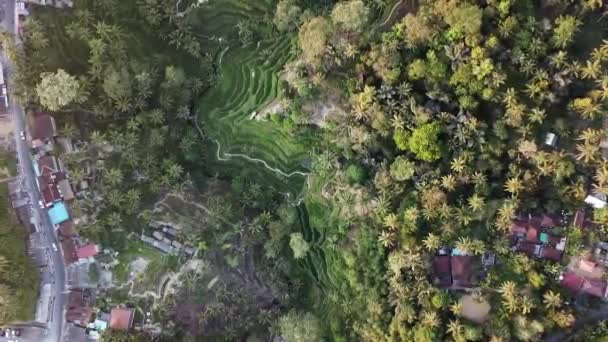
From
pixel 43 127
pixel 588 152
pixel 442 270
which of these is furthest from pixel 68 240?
pixel 588 152

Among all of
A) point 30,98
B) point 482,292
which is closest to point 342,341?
point 482,292

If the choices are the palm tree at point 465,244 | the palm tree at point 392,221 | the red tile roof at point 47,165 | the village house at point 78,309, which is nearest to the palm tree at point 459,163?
the palm tree at point 465,244

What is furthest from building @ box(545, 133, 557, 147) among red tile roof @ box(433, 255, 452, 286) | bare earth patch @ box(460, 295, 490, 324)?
bare earth patch @ box(460, 295, 490, 324)

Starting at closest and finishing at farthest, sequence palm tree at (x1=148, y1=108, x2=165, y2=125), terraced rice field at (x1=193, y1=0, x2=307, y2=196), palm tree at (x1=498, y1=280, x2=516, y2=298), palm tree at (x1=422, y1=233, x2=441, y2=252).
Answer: palm tree at (x1=498, y1=280, x2=516, y2=298) < palm tree at (x1=422, y1=233, x2=441, y2=252) < palm tree at (x1=148, y1=108, x2=165, y2=125) < terraced rice field at (x1=193, y1=0, x2=307, y2=196)

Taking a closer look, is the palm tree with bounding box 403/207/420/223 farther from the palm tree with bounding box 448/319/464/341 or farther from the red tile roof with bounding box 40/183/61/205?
the red tile roof with bounding box 40/183/61/205

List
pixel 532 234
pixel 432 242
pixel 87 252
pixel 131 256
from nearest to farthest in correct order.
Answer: pixel 432 242, pixel 532 234, pixel 87 252, pixel 131 256

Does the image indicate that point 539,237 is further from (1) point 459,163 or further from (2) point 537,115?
(2) point 537,115
